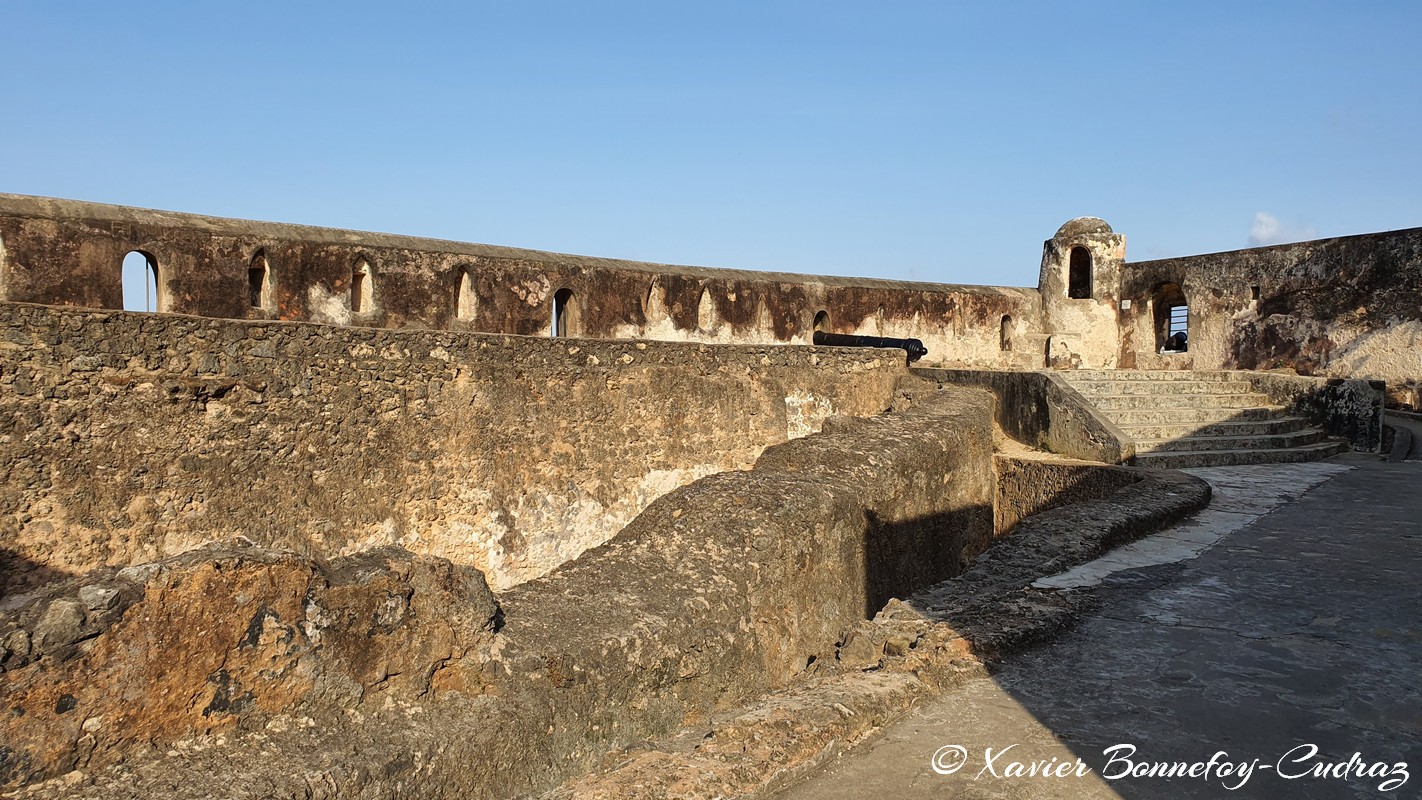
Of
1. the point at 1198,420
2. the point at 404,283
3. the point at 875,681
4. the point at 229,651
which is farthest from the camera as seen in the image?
the point at 1198,420

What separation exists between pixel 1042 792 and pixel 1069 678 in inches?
38.5

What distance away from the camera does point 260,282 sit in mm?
8391

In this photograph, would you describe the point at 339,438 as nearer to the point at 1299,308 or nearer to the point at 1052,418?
the point at 1052,418

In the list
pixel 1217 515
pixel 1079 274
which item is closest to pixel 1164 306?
pixel 1079 274

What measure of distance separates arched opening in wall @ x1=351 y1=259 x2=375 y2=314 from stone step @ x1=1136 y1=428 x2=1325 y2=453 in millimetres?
7565

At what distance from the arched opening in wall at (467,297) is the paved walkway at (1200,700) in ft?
20.6

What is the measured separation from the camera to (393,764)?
315cm

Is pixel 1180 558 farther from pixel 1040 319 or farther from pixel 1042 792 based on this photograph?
pixel 1040 319

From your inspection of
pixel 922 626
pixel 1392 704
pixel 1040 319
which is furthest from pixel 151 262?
pixel 1040 319

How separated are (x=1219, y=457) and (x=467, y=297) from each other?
749 cm

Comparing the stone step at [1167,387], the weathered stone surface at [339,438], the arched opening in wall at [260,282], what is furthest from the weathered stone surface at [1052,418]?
the arched opening in wall at [260,282]

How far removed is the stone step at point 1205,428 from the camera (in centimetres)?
1081

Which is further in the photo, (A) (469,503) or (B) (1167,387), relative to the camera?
(B) (1167,387)

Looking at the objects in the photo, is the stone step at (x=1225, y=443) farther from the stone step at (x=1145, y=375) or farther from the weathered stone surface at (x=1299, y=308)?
the weathered stone surface at (x=1299, y=308)
